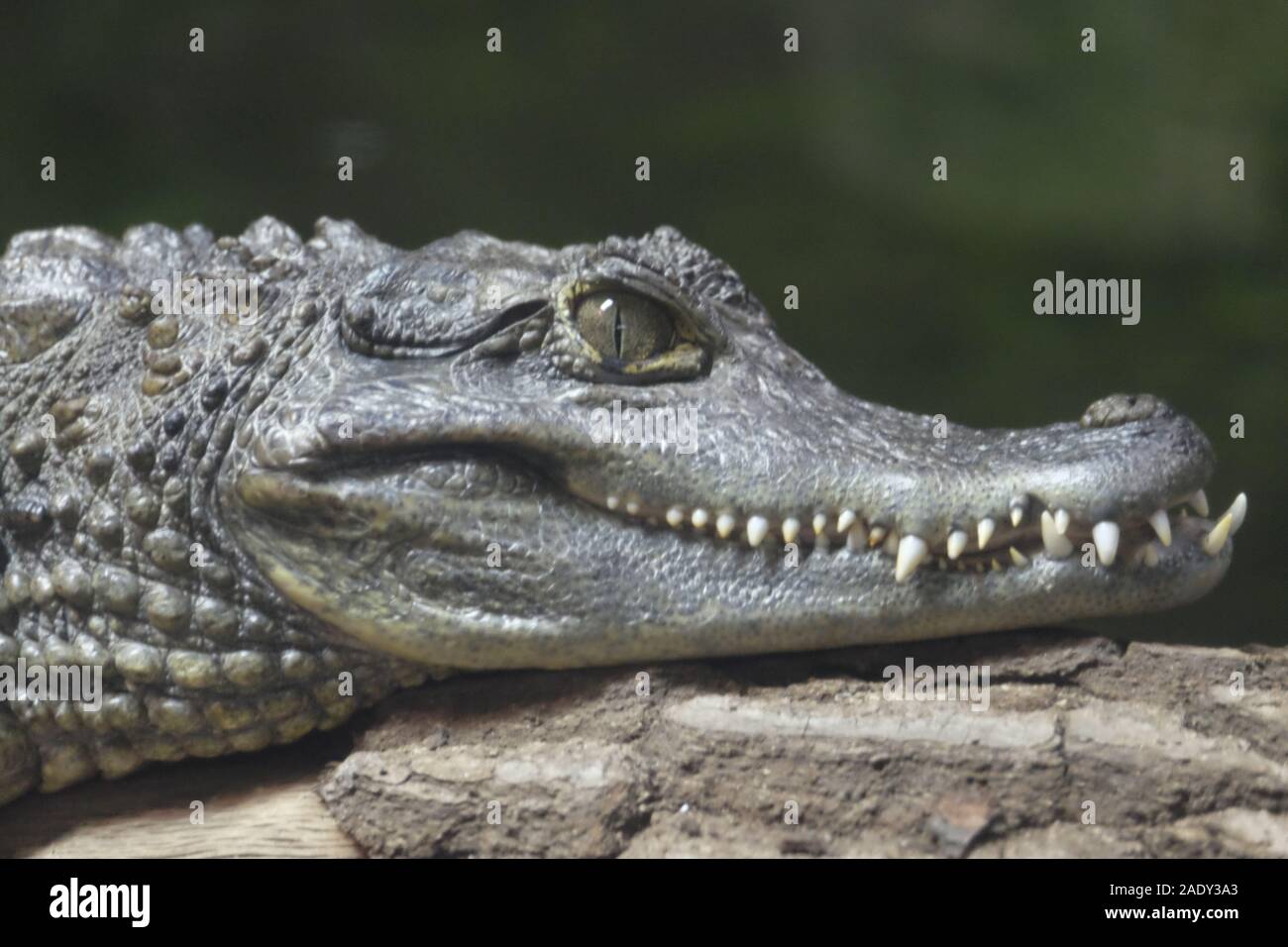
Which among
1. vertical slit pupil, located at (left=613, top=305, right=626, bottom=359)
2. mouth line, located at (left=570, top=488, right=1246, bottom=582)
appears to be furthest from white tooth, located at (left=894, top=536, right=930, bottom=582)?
vertical slit pupil, located at (left=613, top=305, right=626, bottom=359)

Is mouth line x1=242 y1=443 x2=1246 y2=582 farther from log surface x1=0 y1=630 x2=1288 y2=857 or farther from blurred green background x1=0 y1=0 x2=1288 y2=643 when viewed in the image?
blurred green background x1=0 y1=0 x2=1288 y2=643

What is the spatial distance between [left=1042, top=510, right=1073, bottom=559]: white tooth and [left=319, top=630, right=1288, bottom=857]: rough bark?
0.89ft

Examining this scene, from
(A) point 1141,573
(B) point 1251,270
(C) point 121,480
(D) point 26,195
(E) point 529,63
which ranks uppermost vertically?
(E) point 529,63

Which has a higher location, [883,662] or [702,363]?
[702,363]

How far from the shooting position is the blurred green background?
4480mm

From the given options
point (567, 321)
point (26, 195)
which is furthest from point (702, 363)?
point (26, 195)

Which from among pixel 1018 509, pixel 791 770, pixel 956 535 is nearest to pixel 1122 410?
pixel 1018 509

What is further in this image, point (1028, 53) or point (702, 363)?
point (1028, 53)

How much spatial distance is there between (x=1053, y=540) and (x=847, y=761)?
0.62 meters

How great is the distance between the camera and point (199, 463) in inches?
108

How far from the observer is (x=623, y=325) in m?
2.77

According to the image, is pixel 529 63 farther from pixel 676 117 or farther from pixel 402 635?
pixel 402 635

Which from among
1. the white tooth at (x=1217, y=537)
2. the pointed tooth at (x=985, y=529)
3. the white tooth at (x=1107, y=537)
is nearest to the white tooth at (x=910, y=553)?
the pointed tooth at (x=985, y=529)

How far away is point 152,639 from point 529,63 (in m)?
3.31
